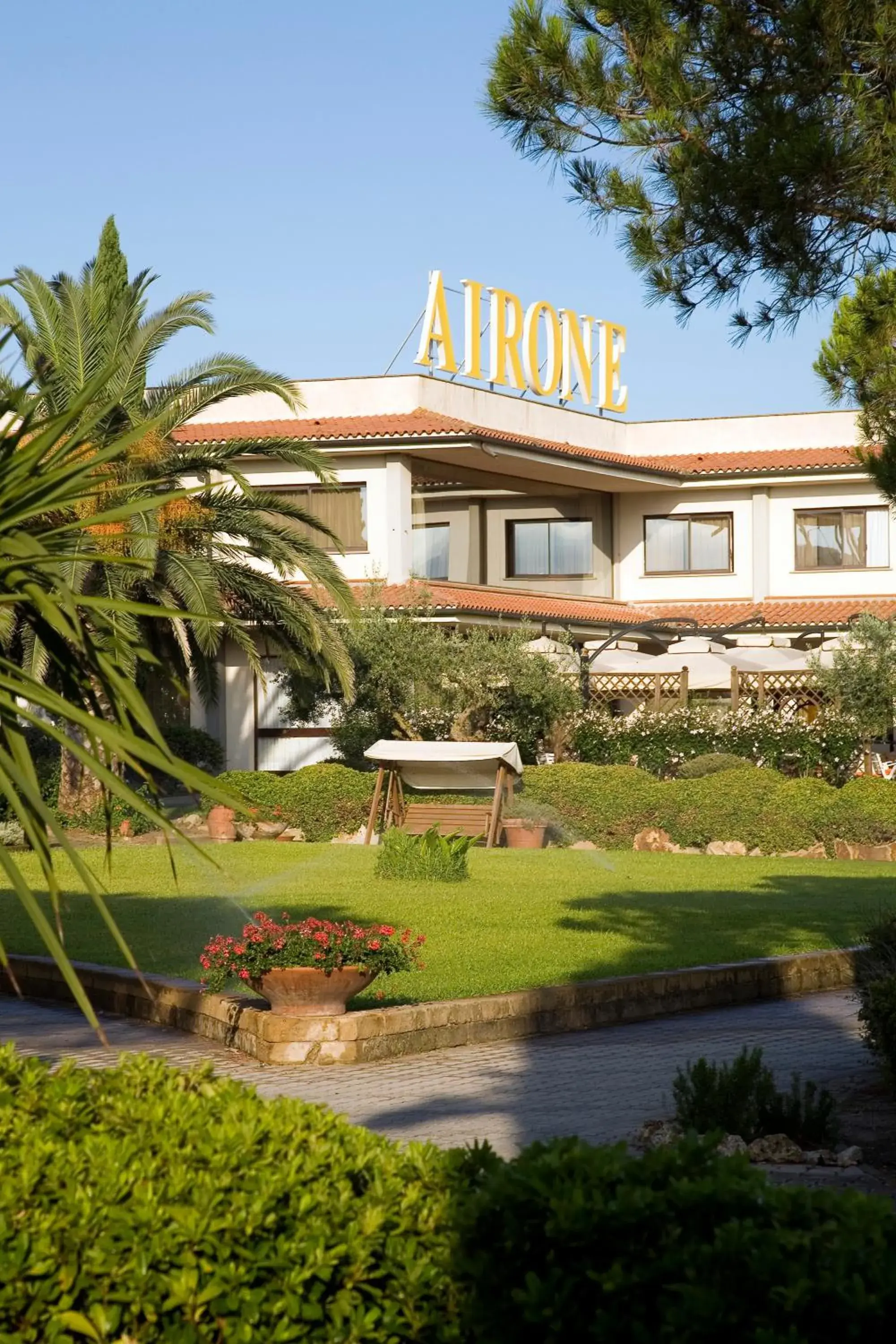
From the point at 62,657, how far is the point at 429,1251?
77.2 inches

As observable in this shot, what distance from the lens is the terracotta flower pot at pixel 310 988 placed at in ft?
31.5

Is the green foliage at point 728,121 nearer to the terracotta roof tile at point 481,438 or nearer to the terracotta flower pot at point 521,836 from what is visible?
the terracotta flower pot at point 521,836

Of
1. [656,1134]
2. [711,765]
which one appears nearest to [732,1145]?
[656,1134]

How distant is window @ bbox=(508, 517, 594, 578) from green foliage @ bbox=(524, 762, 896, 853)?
620 inches

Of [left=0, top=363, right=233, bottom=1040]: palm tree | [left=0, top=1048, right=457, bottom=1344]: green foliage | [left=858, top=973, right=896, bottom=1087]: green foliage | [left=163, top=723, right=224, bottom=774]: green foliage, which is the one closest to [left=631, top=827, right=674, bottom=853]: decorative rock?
[left=163, top=723, right=224, bottom=774]: green foliage

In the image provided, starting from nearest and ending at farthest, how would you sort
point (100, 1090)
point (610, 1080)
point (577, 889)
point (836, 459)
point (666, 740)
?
point (100, 1090) → point (610, 1080) → point (577, 889) → point (666, 740) → point (836, 459)

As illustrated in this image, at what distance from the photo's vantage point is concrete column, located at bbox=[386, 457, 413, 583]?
35.3 m

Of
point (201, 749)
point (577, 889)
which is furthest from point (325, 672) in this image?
point (577, 889)

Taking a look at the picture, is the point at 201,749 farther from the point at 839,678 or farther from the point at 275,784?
the point at 839,678

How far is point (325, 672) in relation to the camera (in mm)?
25266

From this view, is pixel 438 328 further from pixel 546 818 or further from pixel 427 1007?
pixel 427 1007

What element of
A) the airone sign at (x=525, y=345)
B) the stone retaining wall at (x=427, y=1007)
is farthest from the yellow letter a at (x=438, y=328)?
the stone retaining wall at (x=427, y=1007)

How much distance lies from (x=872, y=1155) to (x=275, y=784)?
19.0 m

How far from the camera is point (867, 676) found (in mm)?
30422
